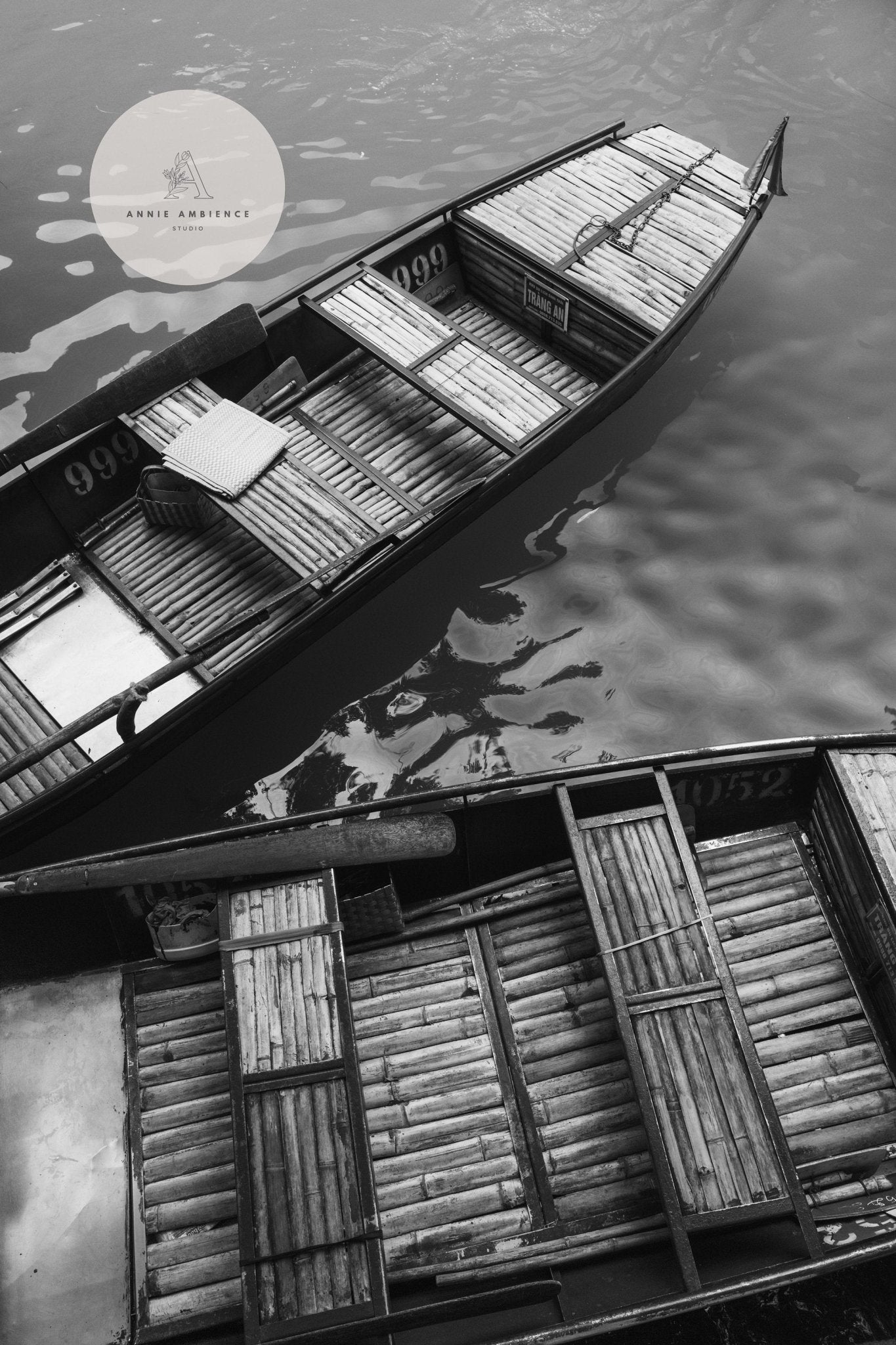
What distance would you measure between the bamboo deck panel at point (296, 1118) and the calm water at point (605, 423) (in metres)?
3.56

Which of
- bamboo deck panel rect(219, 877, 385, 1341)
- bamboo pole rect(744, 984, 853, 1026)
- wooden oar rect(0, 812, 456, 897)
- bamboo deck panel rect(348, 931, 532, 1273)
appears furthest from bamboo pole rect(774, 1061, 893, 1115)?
bamboo deck panel rect(219, 877, 385, 1341)

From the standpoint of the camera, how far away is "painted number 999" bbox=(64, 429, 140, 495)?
11742mm

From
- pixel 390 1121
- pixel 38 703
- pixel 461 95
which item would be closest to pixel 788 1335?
pixel 390 1121

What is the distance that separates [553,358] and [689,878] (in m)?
7.74

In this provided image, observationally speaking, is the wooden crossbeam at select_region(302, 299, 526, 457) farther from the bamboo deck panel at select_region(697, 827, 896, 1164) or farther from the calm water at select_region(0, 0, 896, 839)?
the bamboo deck panel at select_region(697, 827, 896, 1164)

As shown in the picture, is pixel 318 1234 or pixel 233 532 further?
pixel 233 532

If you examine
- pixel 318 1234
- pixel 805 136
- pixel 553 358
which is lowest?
pixel 318 1234

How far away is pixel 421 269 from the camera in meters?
14.0

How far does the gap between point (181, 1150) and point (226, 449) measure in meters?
6.98

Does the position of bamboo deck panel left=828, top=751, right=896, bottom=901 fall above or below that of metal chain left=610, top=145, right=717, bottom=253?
below

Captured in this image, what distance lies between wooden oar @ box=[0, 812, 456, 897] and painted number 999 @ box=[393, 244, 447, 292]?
7950 millimetres

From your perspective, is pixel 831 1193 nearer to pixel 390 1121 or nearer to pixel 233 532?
pixel 390 1121

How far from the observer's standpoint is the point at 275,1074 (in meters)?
8.02

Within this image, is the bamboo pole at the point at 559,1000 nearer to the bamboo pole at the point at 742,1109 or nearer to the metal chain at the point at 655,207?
the bamboo pole at the point at 742,1109
